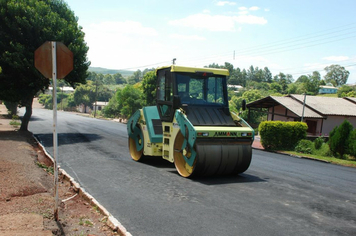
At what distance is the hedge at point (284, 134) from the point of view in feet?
69.9

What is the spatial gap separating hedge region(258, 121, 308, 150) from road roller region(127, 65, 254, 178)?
11637 mm

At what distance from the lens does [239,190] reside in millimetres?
8469

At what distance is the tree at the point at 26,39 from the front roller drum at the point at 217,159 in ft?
48.2

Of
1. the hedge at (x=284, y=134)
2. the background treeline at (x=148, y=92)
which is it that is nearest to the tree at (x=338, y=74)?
the background treeline at (x=148, y=92)

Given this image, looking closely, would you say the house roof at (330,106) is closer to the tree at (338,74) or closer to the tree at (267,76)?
the tree at (338,74)

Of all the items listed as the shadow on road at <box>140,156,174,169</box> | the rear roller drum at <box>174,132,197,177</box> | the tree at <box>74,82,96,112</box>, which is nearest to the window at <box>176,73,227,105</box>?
the rear roller drum at <box>174,132,197,177</box>

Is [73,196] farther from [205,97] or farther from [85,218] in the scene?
[205,97]

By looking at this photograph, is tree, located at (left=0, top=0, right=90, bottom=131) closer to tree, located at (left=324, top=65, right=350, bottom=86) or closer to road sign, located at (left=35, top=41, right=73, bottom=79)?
road sign, located at (left=35, top=41, right=73, bottom=79)

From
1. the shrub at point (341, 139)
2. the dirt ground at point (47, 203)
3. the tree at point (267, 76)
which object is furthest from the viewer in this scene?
the tree at point (267, 76)

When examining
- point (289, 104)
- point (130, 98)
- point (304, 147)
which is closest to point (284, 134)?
point (304, 147)

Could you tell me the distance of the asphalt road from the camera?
5.95 metres

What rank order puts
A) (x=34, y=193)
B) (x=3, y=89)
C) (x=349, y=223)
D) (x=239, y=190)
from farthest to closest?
(x=3, y=89) → (x=239, y=190) → (x=34, y=193) → (x=349, y=223)

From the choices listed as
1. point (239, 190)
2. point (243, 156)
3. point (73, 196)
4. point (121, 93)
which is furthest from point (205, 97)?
point (121, 93)

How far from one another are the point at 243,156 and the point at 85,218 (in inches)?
198
